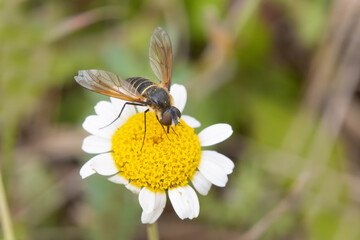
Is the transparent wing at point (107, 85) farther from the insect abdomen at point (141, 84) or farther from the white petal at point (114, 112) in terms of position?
the white petal at point (114, 112)

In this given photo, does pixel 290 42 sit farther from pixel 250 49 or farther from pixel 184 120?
pixel 184 120

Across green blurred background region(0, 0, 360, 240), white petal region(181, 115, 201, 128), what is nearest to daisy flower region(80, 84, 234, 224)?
white petal region(181, 115, 201, 128)

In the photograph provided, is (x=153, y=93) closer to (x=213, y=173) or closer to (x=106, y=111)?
(x=106, y=111)

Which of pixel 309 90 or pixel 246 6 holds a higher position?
pixel 246 6

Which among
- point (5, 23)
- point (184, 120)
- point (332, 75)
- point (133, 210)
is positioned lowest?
point (133, 210)

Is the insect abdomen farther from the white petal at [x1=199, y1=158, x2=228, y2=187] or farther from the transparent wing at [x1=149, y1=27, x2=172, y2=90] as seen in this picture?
the white petal at [x1=199, y1=158, x2=228, y2=187]

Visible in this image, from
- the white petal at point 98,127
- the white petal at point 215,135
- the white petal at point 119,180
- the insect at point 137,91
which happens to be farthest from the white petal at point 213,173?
the white petal at point 98,127

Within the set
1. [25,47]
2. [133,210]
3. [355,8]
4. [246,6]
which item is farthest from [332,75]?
[25,47]
